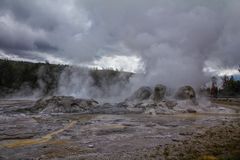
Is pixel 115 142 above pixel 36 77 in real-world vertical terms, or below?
below

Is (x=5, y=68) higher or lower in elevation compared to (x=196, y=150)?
higher

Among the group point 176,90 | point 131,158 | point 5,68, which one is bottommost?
point 131,158

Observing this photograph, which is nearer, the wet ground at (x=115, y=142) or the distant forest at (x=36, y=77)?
the wet ground at (x=115, y=142)

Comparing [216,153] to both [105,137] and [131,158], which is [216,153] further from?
[105,137]

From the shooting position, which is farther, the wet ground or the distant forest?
the distant forest

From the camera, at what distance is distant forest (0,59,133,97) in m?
52.2

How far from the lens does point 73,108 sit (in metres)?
25.5

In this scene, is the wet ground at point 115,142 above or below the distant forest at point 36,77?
below

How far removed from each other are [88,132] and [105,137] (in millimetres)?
1549

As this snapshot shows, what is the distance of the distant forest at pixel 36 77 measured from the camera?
52156 mm

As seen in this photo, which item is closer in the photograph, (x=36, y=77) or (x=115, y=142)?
(x=115, y=142)

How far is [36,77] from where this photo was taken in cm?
5981

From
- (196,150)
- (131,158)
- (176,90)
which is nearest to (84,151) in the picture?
(131,158)

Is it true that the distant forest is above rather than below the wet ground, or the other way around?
above
